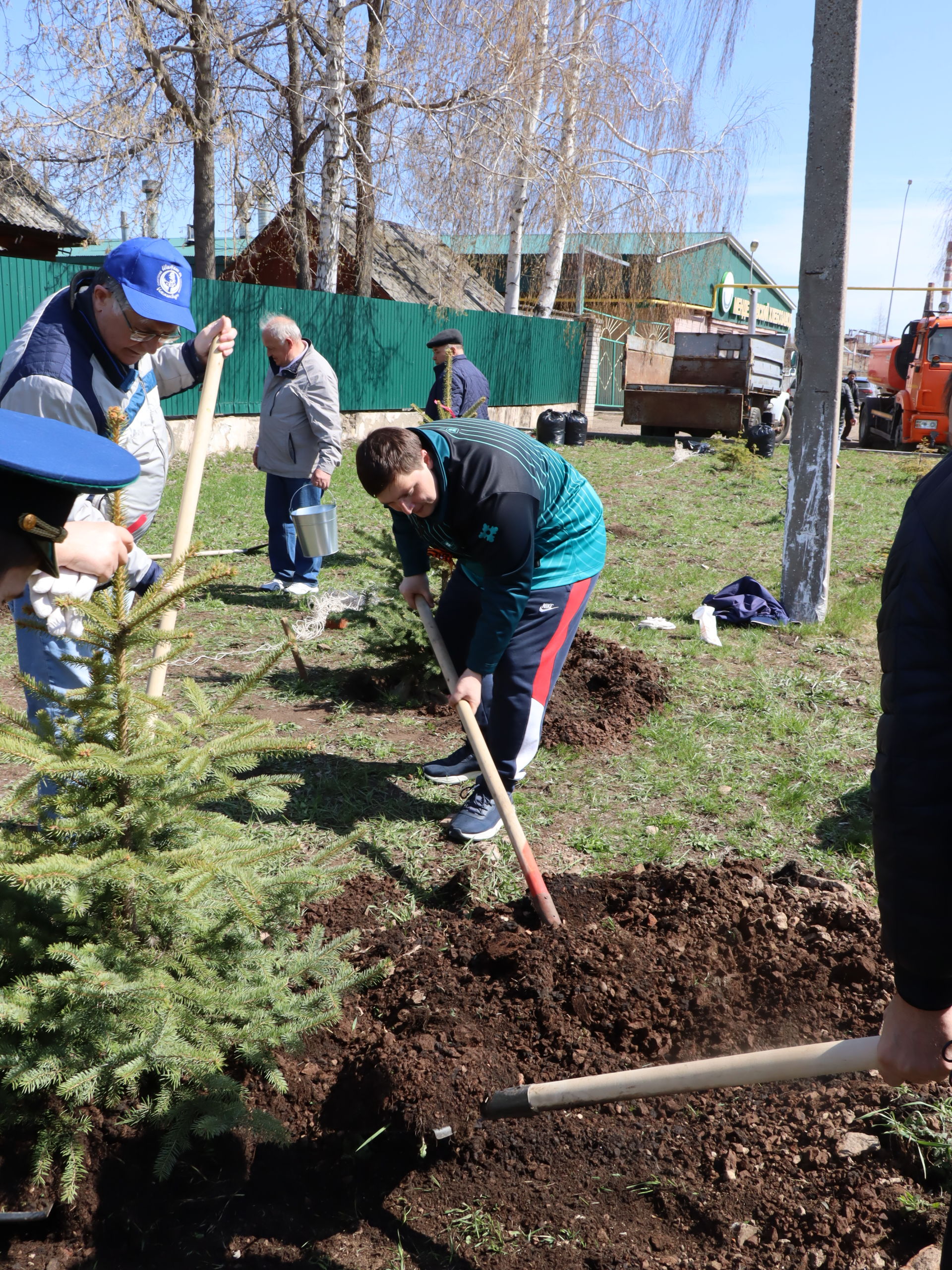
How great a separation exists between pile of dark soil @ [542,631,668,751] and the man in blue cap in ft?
7.66

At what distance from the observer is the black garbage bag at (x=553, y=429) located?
57.1 ft

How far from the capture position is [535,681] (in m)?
3.57

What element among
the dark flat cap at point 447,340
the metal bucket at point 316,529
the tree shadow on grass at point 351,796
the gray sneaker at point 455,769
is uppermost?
the dark flat cap at point 447,340

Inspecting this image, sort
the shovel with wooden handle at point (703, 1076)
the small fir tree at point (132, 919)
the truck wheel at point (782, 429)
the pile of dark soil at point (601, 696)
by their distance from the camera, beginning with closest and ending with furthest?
the shovel with wooden handle at point (703, 1076)
the small fir tree at point (132, 919)
the pile of dark soil at point (601, 696)
the truck wheel at point (782, 429)

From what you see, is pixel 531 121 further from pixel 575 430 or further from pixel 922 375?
pixel 922 375

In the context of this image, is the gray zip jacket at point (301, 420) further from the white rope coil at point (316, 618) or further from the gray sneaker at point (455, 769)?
the gray sneaker at point (455, 769)

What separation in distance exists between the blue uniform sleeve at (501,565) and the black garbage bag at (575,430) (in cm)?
1463

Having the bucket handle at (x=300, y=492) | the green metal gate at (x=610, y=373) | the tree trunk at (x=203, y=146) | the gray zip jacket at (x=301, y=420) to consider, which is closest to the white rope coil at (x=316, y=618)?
the bucket handle at (x=300, y=492)

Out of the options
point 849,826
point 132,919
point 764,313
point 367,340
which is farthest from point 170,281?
point 764,313

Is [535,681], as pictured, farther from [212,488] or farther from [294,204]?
[294,204]

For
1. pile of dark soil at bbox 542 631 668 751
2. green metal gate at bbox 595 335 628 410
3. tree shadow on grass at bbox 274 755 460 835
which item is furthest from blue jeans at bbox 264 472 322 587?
green metal gate at bbox 595 335 628 410

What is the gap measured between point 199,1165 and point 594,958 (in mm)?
1167

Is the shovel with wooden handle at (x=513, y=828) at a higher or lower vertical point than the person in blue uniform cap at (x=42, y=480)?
lower

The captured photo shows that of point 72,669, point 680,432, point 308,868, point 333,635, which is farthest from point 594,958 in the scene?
point 680,432
